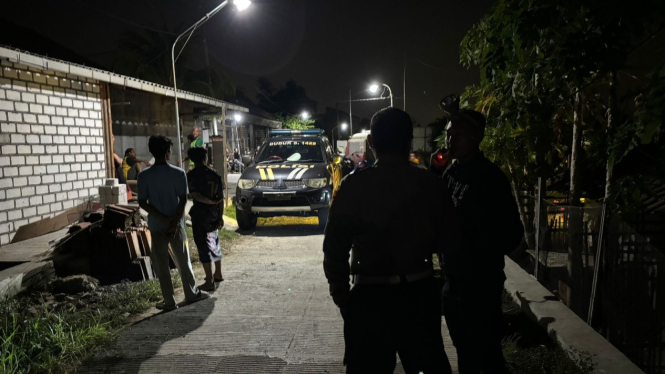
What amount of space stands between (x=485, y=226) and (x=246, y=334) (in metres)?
2.53

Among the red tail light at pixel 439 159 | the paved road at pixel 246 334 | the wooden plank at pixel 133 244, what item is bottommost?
the paved road at pixel 246 334

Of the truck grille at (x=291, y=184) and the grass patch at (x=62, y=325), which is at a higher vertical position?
the truck grille at (x=291, y=184)

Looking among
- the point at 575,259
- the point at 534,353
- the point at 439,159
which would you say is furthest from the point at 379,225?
the point at 575,259

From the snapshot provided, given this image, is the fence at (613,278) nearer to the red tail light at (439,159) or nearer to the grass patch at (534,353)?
the grass patch at (534,353)

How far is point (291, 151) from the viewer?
1073 cm

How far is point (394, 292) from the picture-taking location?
2.32m

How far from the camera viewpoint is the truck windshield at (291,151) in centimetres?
1055

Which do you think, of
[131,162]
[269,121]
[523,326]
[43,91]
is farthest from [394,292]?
[269,121]

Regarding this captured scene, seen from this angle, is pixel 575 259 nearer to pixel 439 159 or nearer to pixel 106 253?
pixel 439 159

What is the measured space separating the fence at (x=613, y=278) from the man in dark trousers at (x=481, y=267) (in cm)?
136

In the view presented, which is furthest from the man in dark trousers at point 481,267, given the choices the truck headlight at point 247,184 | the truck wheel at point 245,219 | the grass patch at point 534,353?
the truck wheel at point 245,219

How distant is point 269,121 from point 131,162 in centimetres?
2336

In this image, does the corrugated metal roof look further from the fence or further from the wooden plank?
the fence

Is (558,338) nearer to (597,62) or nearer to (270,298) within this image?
(597,62)
